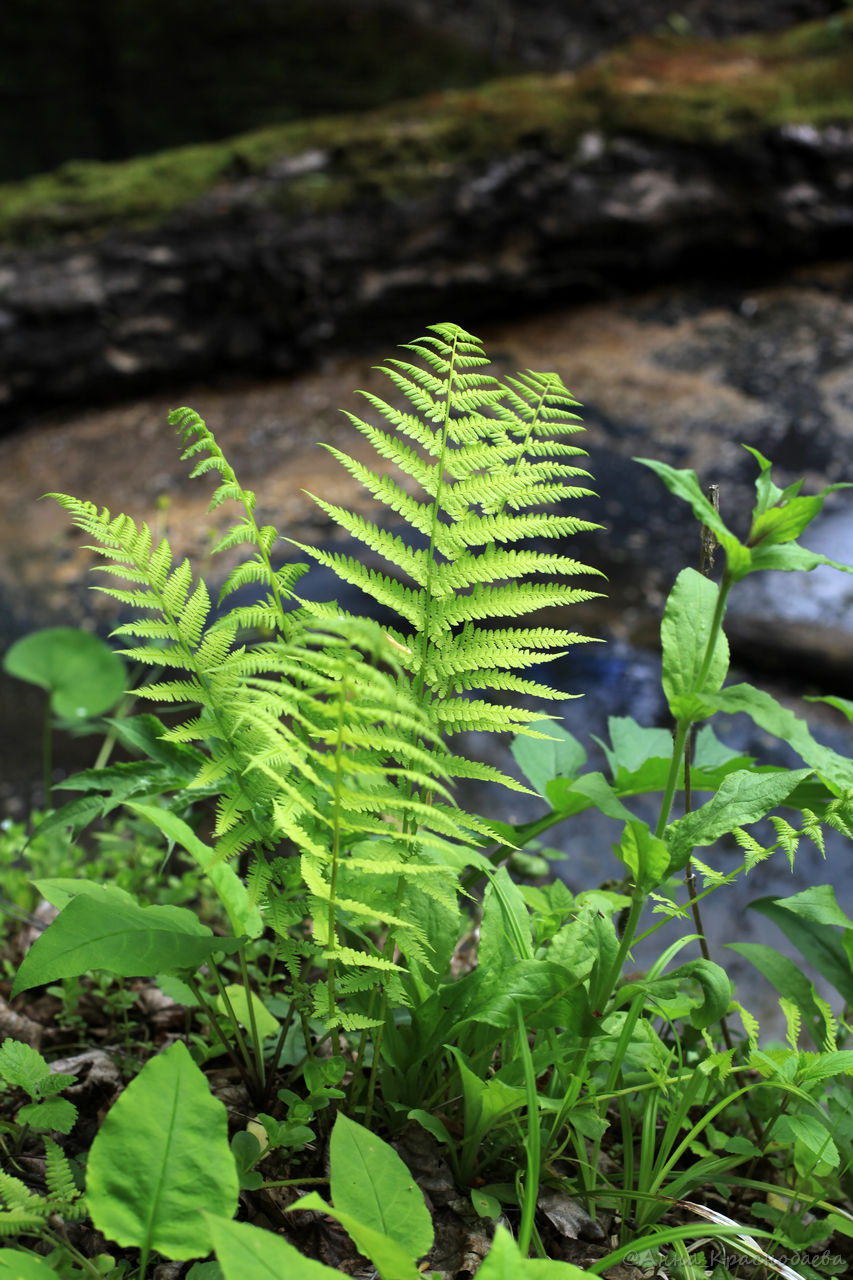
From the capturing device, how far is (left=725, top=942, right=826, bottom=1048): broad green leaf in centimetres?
119

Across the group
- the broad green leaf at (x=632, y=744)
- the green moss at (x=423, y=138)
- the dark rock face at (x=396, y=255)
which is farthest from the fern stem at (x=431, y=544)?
the green moss at (x=423, y=138)

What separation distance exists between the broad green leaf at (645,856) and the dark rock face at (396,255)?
14.3ft

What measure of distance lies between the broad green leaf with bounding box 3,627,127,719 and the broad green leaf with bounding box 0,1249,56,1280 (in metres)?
1.18

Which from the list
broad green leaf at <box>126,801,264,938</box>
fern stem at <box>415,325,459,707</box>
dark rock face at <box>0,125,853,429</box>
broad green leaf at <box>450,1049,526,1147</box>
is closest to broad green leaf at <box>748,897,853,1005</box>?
broad green leaf at <box>450,1049,526,1147</box>

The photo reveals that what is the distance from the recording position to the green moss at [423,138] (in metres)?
4.68

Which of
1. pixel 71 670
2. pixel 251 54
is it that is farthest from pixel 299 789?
pixel 251 54

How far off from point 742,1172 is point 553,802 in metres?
0.59

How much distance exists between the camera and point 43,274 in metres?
4.36

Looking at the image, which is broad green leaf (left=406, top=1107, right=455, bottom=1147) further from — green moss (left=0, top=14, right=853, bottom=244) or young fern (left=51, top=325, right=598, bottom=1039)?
green moss (left=0, top=14, right=853, bottom=244)

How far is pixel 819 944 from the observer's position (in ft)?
4.03

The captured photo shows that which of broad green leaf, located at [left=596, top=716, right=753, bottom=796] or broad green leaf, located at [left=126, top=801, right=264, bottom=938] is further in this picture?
broad green leaf, located at [left=596, top=716, right=753, bottom=796]

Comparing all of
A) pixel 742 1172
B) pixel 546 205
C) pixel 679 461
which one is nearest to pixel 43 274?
pixel 546 205

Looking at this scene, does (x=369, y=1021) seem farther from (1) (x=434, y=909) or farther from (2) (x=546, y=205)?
(2) (x=546, y=205)

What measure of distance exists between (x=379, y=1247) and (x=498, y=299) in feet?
16.6
